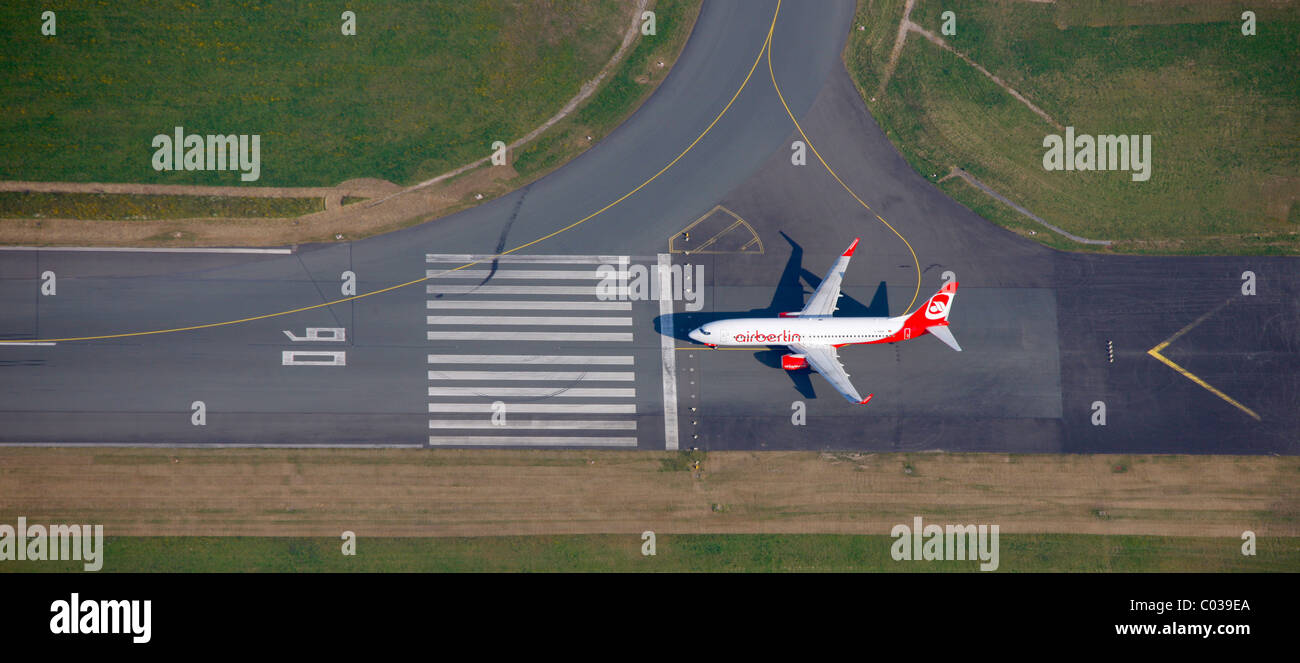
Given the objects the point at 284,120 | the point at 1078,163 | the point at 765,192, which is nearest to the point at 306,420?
the point at 284,120

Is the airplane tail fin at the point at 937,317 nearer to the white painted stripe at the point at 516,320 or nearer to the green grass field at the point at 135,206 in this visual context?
the white painted stripe at the point at 516,320

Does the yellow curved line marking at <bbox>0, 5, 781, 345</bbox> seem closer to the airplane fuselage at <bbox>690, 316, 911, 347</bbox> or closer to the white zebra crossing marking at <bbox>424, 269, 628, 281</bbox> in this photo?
the white zebra crossing marking at <bbox>424, 269, 628, 281</bbox>

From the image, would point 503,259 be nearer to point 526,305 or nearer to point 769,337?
point 526,305

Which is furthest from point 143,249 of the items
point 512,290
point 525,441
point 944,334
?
point 944,334

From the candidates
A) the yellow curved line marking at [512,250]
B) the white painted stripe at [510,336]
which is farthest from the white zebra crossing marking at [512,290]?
the white painted stripe at [510,336]

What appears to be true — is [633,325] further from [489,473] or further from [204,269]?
[204,269]

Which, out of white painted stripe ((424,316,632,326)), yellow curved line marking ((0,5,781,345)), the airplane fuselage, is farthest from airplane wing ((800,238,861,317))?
white painted stripe ((424,316,632,326))
